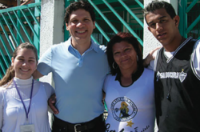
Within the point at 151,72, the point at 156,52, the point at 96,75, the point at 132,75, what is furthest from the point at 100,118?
the point at 156,52

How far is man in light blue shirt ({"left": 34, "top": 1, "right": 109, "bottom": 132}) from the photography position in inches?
79.1

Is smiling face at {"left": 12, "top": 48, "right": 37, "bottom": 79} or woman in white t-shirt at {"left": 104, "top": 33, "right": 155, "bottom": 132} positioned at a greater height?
smiling face at {"left": 12, "top": 48, "right": 37, "bottom": 79}

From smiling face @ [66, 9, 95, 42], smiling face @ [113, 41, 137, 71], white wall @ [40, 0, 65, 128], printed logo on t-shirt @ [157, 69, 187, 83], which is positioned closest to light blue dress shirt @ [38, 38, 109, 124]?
smiling face @ [66, 9, 95, 42]

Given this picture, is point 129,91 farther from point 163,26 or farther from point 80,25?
point 80,25

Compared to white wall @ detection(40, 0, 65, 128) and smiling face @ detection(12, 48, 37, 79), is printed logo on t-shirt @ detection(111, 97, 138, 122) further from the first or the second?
white wall @ detection(40, 0, 65, 128)

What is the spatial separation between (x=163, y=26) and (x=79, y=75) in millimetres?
898

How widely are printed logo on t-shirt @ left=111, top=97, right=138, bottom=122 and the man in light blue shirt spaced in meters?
0.33

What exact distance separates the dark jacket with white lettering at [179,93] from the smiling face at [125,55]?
317mm

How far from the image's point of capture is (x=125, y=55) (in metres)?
1.90

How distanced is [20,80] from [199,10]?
15.5 ft

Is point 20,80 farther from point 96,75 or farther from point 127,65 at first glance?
point 127,65

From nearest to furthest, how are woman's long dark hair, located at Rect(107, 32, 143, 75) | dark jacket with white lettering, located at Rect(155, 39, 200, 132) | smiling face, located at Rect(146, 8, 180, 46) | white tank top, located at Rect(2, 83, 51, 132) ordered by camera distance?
dark jacket with white lettering, located at Rect(155, 39, 200, 132) → smiling face, located at Rect(146, 8, 180, 46) → white tank top, located at Rect(2, 83, 51, 132) → woman's long dark hair, located at Rect(107, 32, 143, 75)

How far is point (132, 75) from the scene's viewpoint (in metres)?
1.91

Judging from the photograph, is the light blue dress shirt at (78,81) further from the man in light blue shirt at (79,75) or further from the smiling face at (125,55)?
the smiling face at (125,55)
